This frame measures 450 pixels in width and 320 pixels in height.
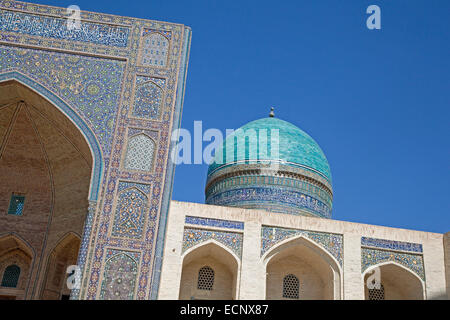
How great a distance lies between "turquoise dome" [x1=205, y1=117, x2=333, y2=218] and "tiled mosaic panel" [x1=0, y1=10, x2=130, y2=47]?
472 centimetres

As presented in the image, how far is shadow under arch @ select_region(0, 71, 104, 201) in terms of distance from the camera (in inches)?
317

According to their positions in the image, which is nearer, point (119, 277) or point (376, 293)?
point (119, 277)

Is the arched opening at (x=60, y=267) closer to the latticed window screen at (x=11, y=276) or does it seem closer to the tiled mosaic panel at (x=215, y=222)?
the latticed window screen at (x=11, y=276)

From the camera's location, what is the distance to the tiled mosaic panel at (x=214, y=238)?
9.16m

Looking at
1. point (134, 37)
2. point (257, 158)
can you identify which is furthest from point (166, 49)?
point (257, 158)

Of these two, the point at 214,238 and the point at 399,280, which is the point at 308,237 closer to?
the point at 214,238

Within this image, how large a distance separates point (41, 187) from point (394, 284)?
22.0 ft

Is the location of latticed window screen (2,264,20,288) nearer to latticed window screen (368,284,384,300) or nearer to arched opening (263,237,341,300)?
arched opening (263,237,341,300)

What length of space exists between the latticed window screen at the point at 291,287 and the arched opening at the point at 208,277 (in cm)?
99

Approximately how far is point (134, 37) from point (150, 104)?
1.25 metres

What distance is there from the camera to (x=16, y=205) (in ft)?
32.9

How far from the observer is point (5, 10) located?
9.00 m

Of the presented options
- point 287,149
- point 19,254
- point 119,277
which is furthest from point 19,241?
point 287,149
